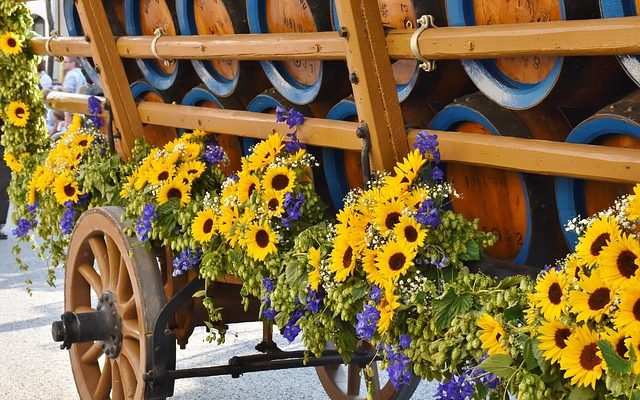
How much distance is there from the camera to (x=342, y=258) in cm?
255

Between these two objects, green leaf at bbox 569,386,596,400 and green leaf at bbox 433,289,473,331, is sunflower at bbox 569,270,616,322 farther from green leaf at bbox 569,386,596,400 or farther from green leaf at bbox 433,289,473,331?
green leaf at bbox 433,289,473,331

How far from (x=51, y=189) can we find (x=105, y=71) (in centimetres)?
49

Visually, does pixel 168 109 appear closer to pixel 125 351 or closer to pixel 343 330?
pixel 125 351

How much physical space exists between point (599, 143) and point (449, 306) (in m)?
0.43

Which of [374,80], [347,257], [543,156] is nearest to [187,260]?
[347,257]

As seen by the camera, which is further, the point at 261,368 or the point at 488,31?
the point at 261,368

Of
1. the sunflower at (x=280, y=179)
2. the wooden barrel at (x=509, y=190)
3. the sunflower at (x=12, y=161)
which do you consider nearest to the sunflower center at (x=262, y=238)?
the sunflower at (x=280, y=179)

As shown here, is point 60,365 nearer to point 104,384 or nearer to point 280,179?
point 104,384

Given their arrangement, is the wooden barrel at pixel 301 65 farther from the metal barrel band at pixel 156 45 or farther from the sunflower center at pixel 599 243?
the sunflower center at pixel 599 243

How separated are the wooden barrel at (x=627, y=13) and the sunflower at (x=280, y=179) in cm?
101

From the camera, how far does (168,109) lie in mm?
3588

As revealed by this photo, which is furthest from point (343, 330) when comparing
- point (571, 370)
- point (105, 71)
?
point (105, 71)

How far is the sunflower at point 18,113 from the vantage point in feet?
14.4

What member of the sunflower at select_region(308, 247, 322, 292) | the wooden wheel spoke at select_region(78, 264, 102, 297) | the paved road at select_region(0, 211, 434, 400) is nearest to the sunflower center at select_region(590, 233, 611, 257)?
the sunflower at select_region(308, 247, 322, 292)
